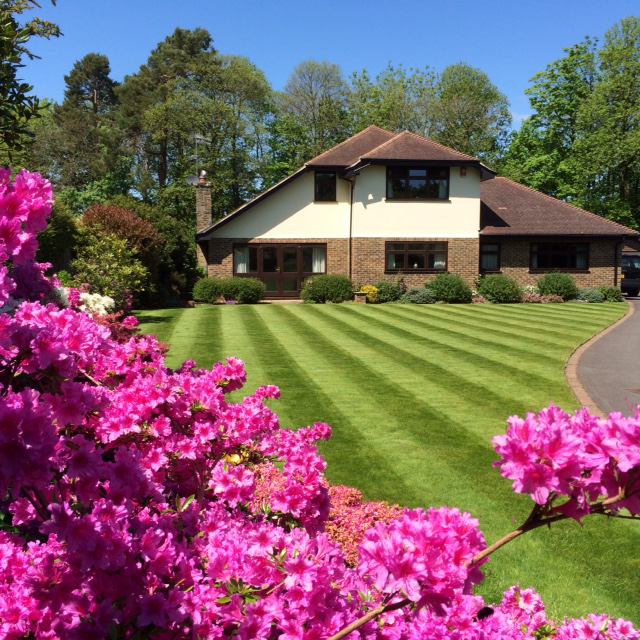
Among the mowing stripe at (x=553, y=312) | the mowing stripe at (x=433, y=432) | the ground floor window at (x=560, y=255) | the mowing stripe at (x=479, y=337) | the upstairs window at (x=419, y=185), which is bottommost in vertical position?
the mowing stripe at (x=433, y=432)

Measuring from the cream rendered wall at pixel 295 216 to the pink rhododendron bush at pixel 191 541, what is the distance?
89.7ft

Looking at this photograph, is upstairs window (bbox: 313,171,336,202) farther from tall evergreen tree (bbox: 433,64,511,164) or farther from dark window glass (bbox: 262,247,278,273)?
tall evergreen tree (bbox: 433,64,511,164)

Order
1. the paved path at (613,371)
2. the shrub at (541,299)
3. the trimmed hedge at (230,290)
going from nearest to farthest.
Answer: the paved path at (613,371), the trimmed hedge at (230,290), the shrub at (541,299)

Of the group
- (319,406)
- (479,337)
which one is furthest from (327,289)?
(319,406)

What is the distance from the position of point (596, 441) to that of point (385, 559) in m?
0.65

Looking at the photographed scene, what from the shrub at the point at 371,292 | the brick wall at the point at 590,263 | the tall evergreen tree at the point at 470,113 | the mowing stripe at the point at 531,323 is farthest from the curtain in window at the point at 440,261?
the tall evergreen tree at the point at 470,113

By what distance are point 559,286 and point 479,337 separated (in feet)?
47.6

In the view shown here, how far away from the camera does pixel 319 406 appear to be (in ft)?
30.3

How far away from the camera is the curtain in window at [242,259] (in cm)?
2978

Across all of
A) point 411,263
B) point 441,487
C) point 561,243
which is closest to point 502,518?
point 441,487

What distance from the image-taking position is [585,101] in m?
43.8

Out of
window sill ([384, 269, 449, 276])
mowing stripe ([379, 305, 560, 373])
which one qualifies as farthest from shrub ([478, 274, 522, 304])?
mowing stripe ([379, 305, 560, 373])

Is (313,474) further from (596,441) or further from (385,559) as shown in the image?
(596,441)

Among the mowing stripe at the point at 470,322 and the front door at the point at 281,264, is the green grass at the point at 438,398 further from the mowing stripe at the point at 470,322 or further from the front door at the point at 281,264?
the front door at the point at 281,264
